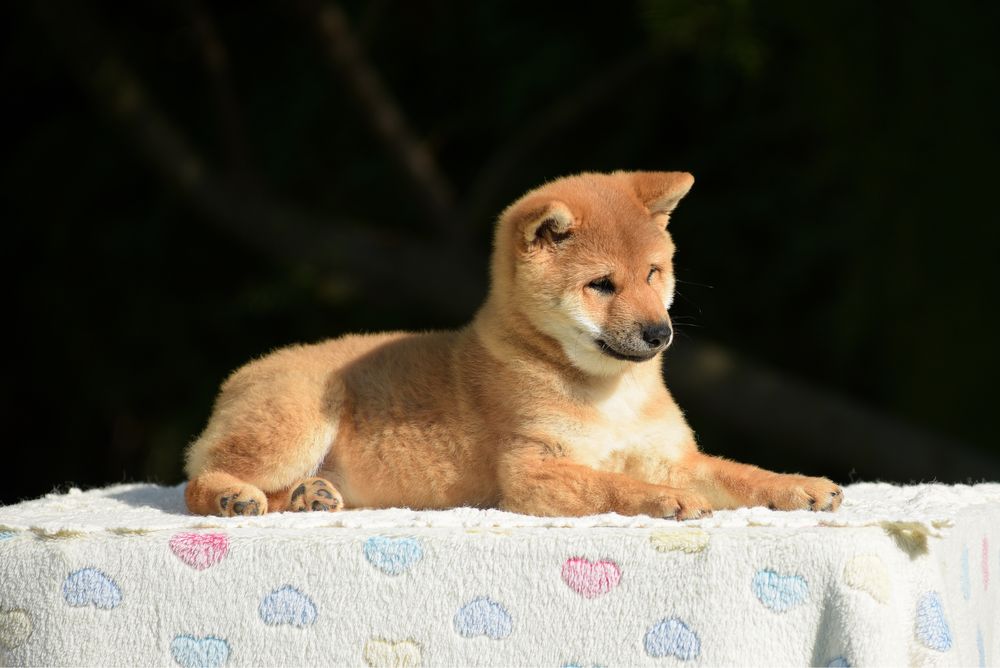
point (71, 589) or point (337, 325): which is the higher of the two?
point (337, 325)

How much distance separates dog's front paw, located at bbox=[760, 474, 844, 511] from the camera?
2.98 m

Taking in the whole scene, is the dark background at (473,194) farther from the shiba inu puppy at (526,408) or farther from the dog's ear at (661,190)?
the shiba inu puppy at (526,408)

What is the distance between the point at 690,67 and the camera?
7.01 m

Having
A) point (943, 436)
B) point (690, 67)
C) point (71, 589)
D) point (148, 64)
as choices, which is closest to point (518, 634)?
point (71, 589)

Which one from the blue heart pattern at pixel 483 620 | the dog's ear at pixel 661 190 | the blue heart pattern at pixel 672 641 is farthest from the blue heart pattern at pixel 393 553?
the dog's ear at pixel 661 190

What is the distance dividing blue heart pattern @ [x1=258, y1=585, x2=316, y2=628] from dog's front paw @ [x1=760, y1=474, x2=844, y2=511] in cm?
121

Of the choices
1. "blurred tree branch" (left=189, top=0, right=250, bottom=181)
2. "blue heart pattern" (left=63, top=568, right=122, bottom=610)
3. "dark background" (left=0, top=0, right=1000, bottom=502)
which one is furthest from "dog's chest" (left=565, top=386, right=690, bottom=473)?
"blurred tree branch" (left=189, top=0, right=250, bottom=181)

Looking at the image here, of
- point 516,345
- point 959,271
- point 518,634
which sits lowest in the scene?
point 518,634

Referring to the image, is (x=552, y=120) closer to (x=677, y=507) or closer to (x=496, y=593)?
(x=677, y=507)

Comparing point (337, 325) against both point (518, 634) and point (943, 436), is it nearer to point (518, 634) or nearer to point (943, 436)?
point (943, 436)

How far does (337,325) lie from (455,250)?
1143 mm

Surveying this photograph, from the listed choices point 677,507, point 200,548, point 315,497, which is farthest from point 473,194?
point 200,548

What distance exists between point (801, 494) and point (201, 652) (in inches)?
58.0

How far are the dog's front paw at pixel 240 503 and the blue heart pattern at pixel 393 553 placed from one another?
0.63 m
